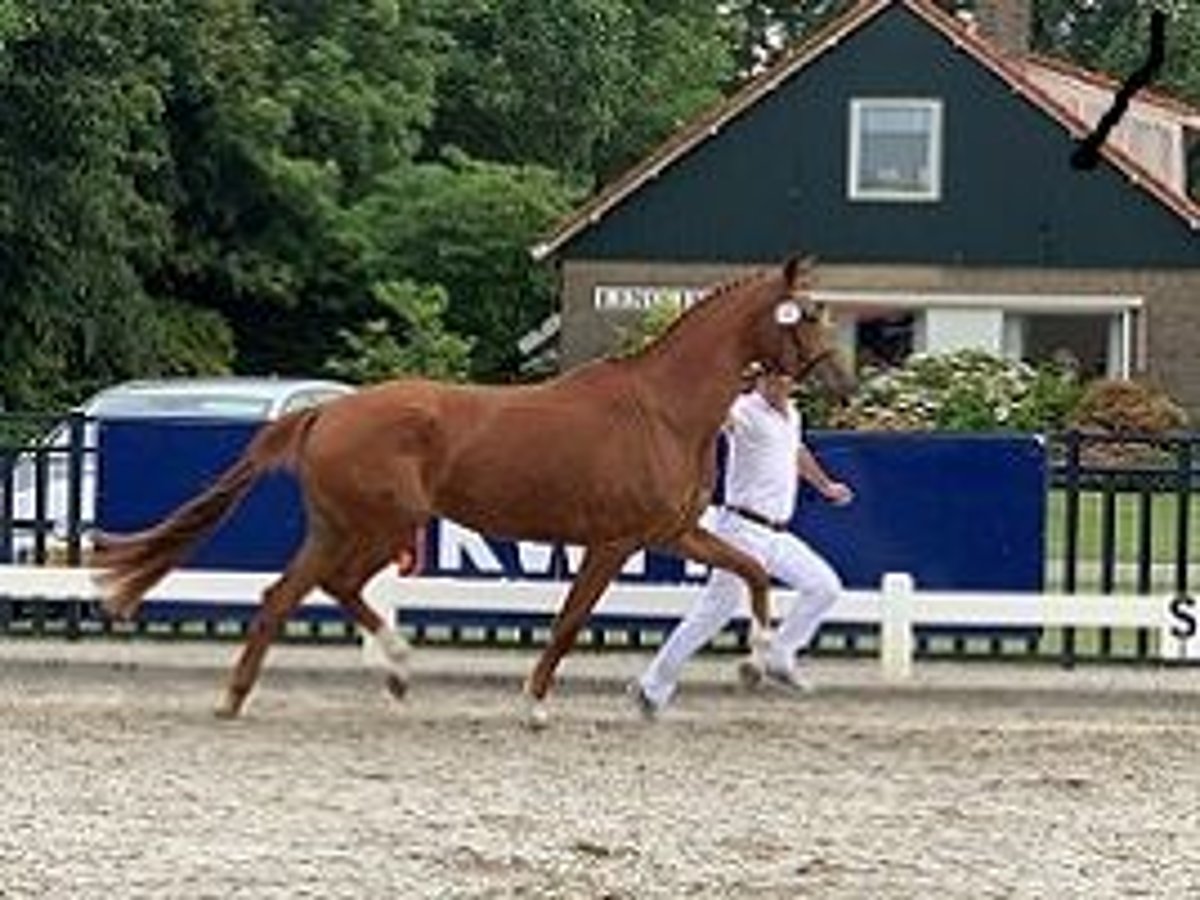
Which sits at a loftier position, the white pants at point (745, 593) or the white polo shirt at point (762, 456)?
the white polo shirt at point (762, 456)

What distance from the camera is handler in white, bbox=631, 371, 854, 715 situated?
15.7 metres

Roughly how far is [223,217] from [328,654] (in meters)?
34.4

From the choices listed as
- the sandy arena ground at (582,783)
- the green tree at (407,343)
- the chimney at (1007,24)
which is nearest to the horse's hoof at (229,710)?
the sandy arena ground at (582,783)

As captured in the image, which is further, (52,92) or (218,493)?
(52,92)

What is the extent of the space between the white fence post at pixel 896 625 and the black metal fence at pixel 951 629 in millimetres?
347

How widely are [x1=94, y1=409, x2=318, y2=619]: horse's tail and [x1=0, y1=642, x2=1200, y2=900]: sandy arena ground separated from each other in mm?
626

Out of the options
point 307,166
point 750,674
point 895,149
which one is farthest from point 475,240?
point 750,674

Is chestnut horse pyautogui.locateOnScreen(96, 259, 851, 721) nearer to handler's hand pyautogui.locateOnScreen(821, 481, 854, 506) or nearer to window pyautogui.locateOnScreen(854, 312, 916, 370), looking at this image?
handler's hand pyautogui.locateOnScreen(821, 481, 854, 506)

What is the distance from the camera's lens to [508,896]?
1033 centimetres

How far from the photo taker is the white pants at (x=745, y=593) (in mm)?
15625

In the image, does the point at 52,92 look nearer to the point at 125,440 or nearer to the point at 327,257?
the point at 327,257

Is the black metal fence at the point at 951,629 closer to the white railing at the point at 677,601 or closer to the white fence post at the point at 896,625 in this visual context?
the white railing at the point at 677,601

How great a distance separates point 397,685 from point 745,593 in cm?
186

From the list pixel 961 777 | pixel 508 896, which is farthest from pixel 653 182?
pixel 508 896
